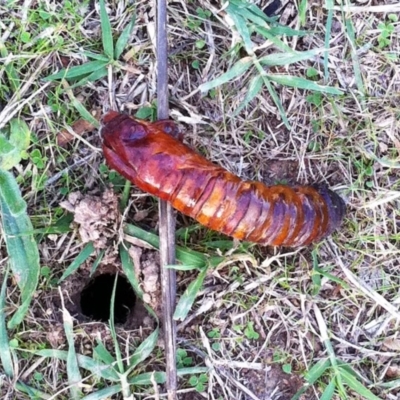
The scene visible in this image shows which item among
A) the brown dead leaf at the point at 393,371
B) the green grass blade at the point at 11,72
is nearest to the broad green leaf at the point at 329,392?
the brown dead leaf at the point at 393,371

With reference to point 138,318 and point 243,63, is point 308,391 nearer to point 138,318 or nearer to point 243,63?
point 138,318

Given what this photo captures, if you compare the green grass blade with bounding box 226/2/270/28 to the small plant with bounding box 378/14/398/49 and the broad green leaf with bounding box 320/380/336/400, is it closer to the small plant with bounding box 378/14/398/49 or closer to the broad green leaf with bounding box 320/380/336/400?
the small plant with bounding box 378/14/398/49

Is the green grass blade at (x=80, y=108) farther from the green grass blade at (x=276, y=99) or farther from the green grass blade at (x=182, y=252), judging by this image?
the green grass blade at (x=276, y=99)

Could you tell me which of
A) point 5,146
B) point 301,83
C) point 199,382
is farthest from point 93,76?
point 199,382

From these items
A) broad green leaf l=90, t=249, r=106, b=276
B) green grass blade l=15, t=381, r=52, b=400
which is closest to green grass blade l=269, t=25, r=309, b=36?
broad green leaf l=90, t=249, r=106, b=276

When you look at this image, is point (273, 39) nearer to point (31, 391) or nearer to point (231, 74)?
point (231, 74)

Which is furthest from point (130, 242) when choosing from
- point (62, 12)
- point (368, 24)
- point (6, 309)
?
point (368, 24)
